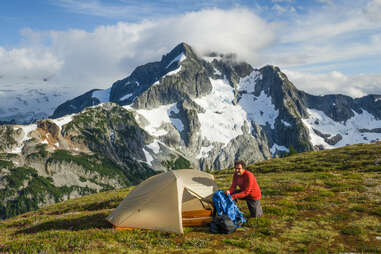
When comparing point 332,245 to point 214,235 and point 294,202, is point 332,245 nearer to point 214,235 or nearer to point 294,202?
point 214,235

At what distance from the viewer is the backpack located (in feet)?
51.8

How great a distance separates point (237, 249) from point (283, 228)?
4.24 m

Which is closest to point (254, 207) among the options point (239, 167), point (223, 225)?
point (239, 167)

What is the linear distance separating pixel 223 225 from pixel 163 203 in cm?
386

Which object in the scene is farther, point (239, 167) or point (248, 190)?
point (239, 167)

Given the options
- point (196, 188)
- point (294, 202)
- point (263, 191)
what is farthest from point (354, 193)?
point (196, 188)

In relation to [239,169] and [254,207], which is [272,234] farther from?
[239,169]

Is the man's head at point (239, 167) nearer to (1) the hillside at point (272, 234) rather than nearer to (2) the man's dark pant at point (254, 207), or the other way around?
(2) the man's dark pant at point (254, 207)

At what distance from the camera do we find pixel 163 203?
17.0m

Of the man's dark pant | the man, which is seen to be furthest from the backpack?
the man's dark pant

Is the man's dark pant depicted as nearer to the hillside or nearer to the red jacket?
the red jacket

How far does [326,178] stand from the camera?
3089cm

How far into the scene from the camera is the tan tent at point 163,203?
16.6 meters

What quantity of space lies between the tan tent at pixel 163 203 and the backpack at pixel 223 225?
6.47 ft
